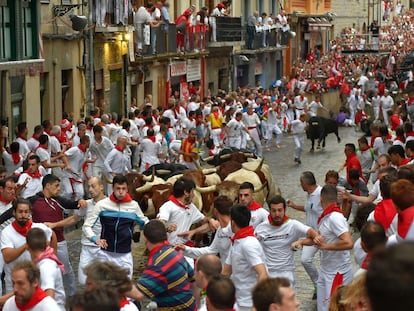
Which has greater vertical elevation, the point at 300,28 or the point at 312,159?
the point at 300,28

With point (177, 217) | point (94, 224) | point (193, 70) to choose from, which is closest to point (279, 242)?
point (177, 217)

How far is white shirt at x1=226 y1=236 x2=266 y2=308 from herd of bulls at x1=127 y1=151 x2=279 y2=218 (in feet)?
14.9

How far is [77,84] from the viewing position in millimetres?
26406

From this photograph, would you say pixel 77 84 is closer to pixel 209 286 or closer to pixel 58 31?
pixel 58 31

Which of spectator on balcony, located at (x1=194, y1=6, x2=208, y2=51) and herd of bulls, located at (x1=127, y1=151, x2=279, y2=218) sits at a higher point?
spectator on balcony, located at (x1=194, y1=6, x2=208, y2=51)

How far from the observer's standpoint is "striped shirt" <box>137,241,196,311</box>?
7180mm

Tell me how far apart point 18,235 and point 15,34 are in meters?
12.2

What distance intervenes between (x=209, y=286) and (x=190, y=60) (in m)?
31.5

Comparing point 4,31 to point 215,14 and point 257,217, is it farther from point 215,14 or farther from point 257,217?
point 215,14

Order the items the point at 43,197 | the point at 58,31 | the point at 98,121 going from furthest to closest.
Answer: the point at 58,31 < the point at 98,121 < the point at 43,197

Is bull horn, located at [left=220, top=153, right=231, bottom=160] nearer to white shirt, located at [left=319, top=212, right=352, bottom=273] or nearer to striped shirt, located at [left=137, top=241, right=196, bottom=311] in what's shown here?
white shirt, located at [left=319, top=212, right=352, bottom=273]

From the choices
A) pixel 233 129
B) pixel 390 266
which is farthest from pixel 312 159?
pixel 390 266

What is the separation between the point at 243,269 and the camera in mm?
8148

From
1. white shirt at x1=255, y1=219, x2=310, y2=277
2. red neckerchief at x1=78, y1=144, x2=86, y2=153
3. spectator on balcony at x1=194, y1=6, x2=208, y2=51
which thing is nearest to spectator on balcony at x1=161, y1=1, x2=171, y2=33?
spectator on balcony at x1=194, y1=6, x2=208, y2=51
